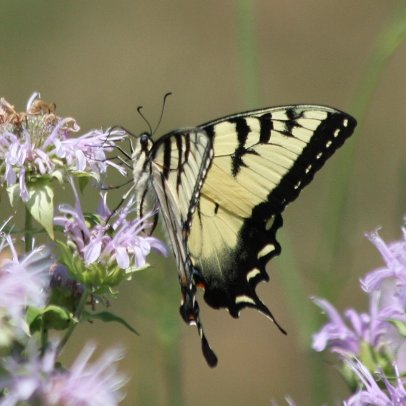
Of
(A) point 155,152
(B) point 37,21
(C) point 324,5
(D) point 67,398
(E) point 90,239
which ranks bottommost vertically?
(D) point 67,398

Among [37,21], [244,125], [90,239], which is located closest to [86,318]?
[90,239]

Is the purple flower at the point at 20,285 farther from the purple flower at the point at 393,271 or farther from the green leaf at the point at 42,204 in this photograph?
the purple flower at the point at 393,271

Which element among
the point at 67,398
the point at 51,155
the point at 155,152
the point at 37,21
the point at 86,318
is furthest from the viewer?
the point at 37,21

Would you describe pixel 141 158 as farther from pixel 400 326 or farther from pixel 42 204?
pixel 400 326

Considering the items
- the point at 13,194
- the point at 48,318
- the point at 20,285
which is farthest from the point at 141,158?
the point at 20,285

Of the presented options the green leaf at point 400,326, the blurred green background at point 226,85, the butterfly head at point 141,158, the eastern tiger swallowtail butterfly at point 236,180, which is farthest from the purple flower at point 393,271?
the blurred green background at point 226,85

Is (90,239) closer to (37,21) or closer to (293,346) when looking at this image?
(293,346)
